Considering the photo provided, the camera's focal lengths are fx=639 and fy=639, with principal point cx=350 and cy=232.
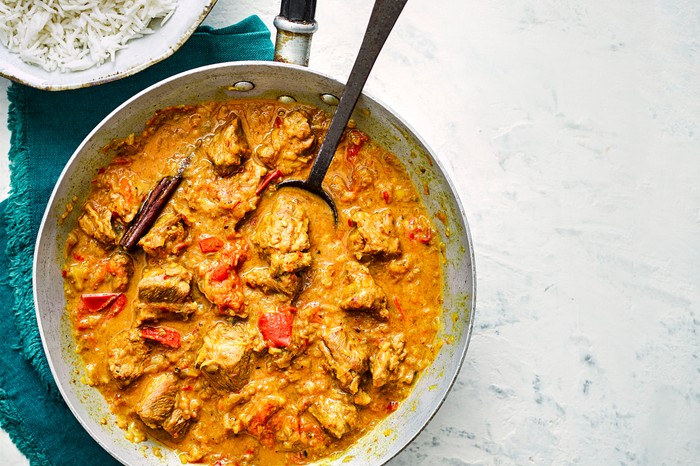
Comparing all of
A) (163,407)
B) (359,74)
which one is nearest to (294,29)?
(359,74)

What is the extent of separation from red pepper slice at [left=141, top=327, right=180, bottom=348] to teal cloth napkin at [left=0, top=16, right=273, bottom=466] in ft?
2.28

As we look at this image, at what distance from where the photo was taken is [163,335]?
11.0 ft

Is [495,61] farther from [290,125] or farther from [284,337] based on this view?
[284,337]

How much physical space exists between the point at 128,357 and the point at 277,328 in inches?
31.2

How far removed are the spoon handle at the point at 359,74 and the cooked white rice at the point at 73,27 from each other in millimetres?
1214

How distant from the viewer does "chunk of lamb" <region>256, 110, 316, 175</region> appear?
3383 millimetres

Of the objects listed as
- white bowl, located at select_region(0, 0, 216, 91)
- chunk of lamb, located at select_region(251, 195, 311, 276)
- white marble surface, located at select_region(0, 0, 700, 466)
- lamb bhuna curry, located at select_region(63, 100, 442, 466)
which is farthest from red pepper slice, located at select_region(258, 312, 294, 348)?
white bowl, located at select_region(0, 0, 216, 91)

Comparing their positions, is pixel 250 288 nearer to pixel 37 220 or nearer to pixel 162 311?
pixel 162 311

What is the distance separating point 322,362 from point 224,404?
56cm

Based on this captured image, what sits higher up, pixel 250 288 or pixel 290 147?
pixel 290 147

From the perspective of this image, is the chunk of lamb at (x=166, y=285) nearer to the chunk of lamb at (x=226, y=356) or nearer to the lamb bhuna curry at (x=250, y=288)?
the lamb bhuna curry at (x=250, y=288)

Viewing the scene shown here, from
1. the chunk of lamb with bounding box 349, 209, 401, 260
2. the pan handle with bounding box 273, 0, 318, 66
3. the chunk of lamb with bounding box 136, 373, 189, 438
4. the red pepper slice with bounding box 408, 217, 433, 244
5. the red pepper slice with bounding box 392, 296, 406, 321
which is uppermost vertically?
the pan handle with bounding box 273, 0, 318, 66

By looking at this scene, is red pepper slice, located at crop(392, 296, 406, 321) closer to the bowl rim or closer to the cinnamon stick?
the bowl rim

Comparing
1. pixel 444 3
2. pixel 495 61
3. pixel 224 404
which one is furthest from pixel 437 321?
pixel 444 3
